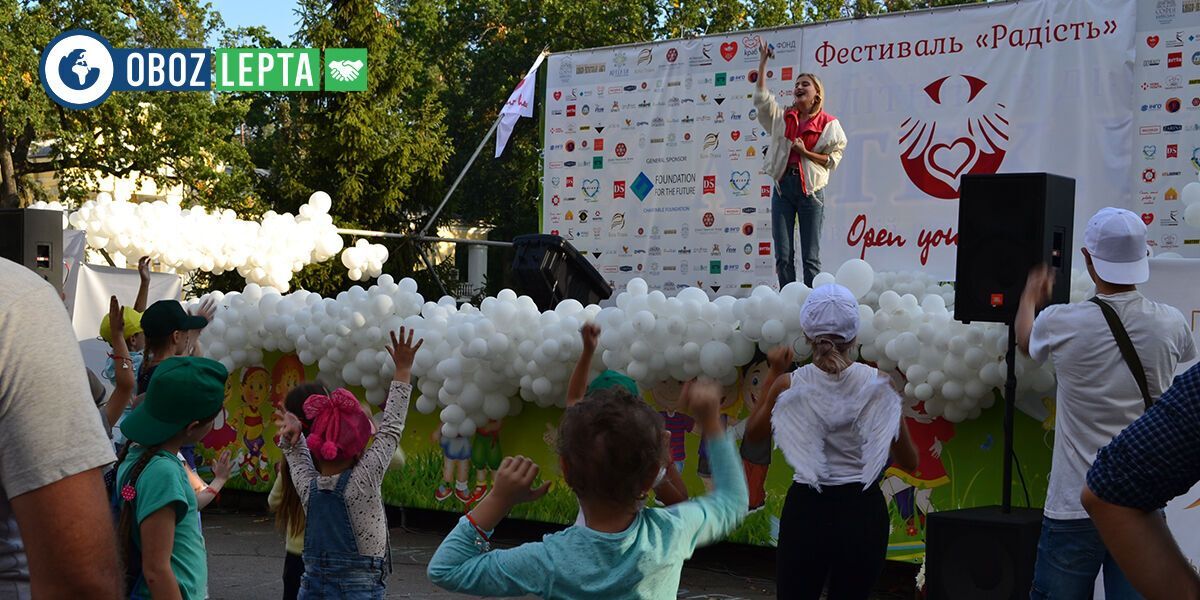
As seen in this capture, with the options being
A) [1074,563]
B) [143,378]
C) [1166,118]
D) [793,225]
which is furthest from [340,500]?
[1166,118]

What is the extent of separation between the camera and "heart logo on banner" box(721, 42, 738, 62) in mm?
13258

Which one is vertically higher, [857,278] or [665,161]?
[665,161]

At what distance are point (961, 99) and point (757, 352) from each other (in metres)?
5.50

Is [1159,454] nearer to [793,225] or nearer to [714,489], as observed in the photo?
[714,489]

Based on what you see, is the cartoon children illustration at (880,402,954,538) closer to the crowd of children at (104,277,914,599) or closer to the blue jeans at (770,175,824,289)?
the blue jeans at (770,175,824,289)

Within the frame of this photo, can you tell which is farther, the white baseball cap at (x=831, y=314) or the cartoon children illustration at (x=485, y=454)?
the cartoon children illustration at (x=485, y=454)

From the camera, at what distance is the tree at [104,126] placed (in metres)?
30.8

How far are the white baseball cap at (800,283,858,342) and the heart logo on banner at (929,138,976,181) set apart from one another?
25.8 feet

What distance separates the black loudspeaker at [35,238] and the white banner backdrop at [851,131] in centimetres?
681

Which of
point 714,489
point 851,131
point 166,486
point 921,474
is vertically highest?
point 851,131

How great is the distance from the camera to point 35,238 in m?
8.42

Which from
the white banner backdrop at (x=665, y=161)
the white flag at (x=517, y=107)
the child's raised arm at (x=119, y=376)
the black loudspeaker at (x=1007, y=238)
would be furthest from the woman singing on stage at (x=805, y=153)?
the white flag at (x=517, y=107)

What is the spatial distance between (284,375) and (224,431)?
873 mm

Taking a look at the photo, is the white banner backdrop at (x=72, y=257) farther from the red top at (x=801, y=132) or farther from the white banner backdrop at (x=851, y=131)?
the red top at (x=801, y=132)
